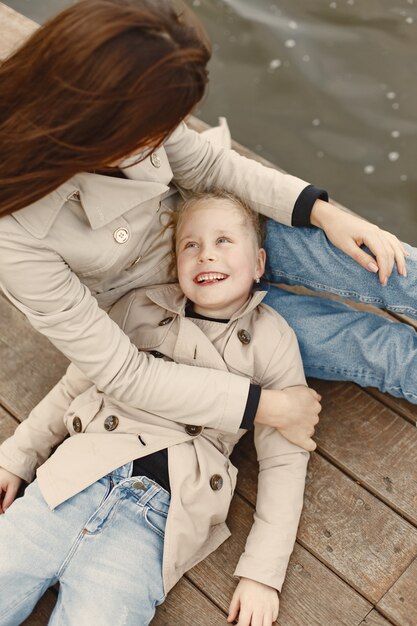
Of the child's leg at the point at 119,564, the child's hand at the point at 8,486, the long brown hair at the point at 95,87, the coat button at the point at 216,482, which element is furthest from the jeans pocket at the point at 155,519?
the long brown hair at the point at 95,87

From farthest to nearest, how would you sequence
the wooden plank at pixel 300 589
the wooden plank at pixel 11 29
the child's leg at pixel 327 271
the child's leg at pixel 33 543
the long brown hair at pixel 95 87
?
the wooden plank at pixel 11 29 < the child's leg at pixel 327 271 < the wooden plank at pixel 300 589 < the child's leg at pixel 33 543 < the long brown hair at pixel 95 87

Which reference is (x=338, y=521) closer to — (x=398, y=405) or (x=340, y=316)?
(x=398, y=405)

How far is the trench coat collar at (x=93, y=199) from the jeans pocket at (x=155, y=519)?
1.83 ft

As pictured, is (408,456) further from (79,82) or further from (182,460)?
(79,82)

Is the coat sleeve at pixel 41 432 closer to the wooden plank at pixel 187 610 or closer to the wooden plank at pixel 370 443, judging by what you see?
the wooden plank at pixel 187 610

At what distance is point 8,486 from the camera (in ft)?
4.87

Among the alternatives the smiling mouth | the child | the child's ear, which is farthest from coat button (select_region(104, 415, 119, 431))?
the child's ear

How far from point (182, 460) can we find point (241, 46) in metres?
2.17

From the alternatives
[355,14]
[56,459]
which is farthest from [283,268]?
[355,14]

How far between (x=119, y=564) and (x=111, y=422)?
0.27 metres

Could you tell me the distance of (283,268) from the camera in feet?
5.29

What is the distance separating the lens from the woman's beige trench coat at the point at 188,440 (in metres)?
1.35

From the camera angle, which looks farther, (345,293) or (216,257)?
(345,293)

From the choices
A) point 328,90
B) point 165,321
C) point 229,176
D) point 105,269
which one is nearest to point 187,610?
point 165,321
